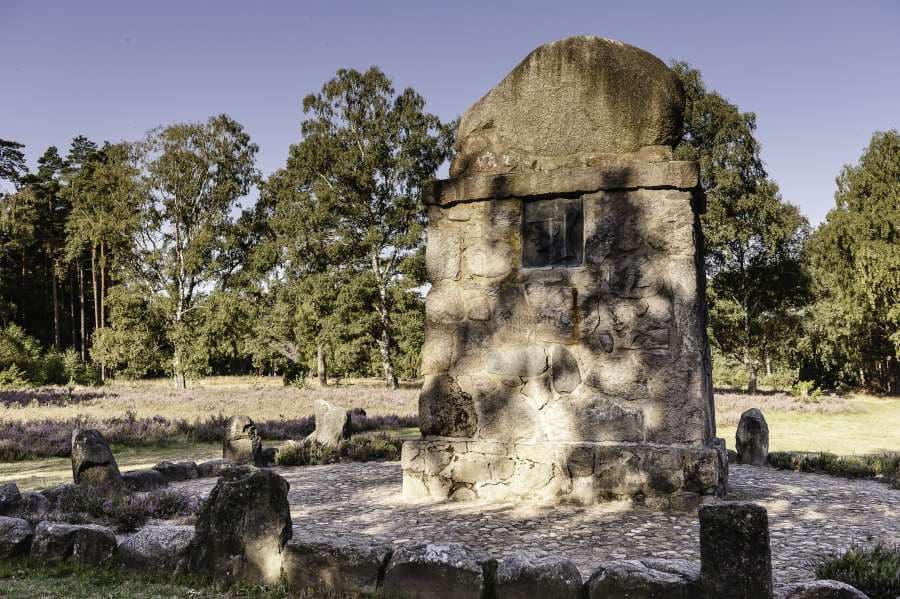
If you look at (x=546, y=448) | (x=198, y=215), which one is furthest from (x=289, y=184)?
(x=546, y=448)

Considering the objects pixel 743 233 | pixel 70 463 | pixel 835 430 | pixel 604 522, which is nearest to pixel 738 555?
pixel 604 522

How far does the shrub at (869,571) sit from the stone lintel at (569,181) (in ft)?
12.4

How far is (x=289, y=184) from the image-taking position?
3600 cm

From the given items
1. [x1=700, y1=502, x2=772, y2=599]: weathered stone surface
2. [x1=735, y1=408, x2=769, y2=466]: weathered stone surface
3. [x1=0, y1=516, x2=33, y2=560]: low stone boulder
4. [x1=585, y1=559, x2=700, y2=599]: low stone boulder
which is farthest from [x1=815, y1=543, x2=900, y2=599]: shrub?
[x1=0, y1=516, x2=33, y2=560]: low stone boulder

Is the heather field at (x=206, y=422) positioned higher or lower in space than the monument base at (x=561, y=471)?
lower

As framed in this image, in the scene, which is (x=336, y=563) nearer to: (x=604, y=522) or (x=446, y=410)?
(x=604, y=522)

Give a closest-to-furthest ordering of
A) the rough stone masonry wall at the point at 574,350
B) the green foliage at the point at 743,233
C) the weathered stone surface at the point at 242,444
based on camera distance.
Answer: the rough stone masonry wall at the point at 574,350 → the weathered stone surface at the point at 242,444 → the green foliage at the point at 743,233

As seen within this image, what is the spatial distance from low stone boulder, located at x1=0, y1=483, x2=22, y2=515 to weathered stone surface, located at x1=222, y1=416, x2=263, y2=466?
3786 mm

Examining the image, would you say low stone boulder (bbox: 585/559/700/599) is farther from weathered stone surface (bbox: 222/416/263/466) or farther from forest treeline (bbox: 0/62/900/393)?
forest treeline (bbox: 0/62/900/393)

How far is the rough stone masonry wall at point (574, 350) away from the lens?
21.7 ft

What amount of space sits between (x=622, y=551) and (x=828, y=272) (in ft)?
119

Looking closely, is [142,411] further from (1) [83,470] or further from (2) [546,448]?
(2) [546,448]

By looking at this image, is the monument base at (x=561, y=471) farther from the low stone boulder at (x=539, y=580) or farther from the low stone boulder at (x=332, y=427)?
the low stone boulder at (x=332, y=427)

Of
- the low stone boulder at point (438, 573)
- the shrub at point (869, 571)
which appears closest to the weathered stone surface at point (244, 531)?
the low stone boulder at point (438, 573)
